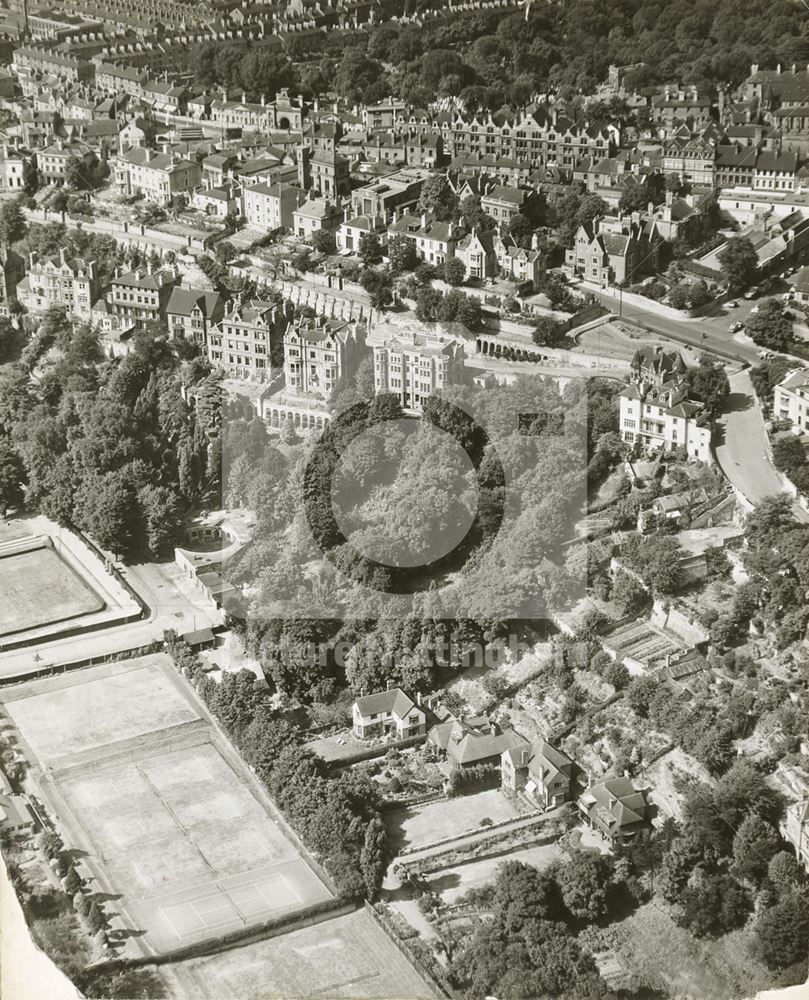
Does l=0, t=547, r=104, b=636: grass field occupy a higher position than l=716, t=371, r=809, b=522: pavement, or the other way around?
l=716, t=371, r=809, b=522: pavement

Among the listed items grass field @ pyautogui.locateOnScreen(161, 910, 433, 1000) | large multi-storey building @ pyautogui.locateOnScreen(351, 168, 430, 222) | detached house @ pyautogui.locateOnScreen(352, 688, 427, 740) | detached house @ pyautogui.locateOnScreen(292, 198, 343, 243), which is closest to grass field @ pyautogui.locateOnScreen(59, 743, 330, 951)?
grass field @ pyautogui.locateOnScreen(161, 910, 433, 1000)

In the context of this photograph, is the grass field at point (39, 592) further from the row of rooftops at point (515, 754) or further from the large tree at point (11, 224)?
the large tree at point (11, 224)

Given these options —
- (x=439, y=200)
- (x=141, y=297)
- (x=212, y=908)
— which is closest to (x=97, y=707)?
(x=212, y=908)

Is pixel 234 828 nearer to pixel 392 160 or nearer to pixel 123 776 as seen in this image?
pixel 123 776

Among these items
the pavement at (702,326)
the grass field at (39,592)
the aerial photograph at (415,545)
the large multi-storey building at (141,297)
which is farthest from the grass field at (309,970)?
the large multi-storey building at (141,297)

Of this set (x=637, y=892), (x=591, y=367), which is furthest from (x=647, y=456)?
(x=637, y=892)

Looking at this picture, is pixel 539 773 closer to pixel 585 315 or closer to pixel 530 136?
pixel 585 315

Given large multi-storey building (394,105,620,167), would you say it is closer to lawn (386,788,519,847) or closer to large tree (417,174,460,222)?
large tree (417,174,460,222)
